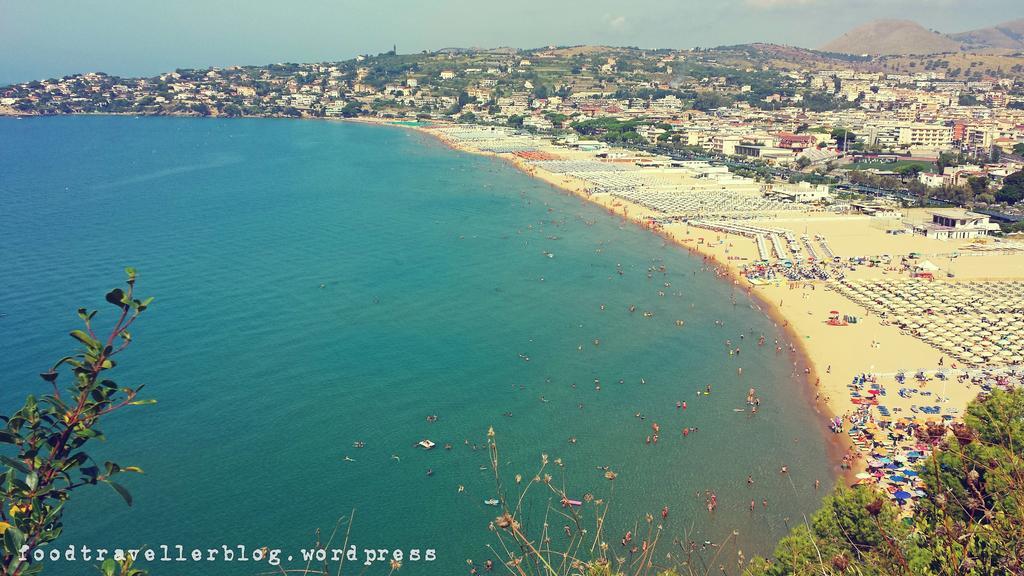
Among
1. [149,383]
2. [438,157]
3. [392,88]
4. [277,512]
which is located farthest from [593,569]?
[392,88]

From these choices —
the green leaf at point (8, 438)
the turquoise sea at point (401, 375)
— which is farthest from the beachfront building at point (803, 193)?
the green leaf at point (8, 438)

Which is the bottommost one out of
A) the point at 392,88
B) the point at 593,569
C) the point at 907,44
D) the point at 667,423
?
the point at 667,423

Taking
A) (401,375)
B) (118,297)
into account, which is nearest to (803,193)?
(401,375)

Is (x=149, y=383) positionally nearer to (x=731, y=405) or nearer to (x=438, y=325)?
(x=438, y=325)

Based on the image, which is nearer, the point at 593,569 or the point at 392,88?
the point at 593,569

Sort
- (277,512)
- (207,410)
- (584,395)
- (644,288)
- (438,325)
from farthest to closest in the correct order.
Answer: (644,288) < (438,325) < (584,395) < (207,410) < (277,512)

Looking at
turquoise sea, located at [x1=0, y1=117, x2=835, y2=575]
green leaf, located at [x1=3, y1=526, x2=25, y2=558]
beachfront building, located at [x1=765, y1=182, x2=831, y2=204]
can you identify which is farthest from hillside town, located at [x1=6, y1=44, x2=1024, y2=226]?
green leaf, located at [x1=3, y1=526, x2=25, y2=558]

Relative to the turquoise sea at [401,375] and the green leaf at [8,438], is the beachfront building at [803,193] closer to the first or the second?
the turquoise sea at [401,375]

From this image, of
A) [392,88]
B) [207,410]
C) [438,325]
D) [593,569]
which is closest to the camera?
[593,569]
